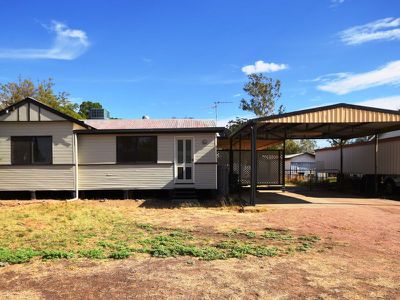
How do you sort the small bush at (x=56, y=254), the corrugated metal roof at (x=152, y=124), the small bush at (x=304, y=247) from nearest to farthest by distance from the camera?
the small bush at (x=56, y=254) → the small bush at (x=304, y=247) → the corrugated metal roof at (x=152, y=124)

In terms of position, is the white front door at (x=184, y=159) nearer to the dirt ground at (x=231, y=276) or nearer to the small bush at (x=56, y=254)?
the dirt ground at (x=231, y=276)

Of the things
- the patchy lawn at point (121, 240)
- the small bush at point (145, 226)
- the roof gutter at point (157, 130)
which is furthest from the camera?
the roof gutter at point (157, 130)

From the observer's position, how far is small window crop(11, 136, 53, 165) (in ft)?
49.5

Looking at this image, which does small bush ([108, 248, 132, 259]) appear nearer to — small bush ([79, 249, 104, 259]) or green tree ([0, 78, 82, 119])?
small bush ([79, 249, 104, 259])

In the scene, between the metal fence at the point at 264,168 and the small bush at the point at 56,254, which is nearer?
the small bush at the point at 56,254

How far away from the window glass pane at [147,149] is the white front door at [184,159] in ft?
2.95

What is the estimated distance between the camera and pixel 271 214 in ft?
37.2

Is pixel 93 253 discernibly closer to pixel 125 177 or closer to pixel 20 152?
pixel 125 177

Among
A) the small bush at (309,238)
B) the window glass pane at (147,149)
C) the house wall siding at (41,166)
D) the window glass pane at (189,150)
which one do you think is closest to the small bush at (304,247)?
the small bush at (309,238)

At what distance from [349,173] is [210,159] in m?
12.5

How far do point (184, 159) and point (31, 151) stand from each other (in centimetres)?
619

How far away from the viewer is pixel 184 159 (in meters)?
15.2

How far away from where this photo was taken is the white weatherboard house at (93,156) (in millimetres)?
14938

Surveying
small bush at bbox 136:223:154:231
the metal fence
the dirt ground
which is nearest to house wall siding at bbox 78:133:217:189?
the metal fence
